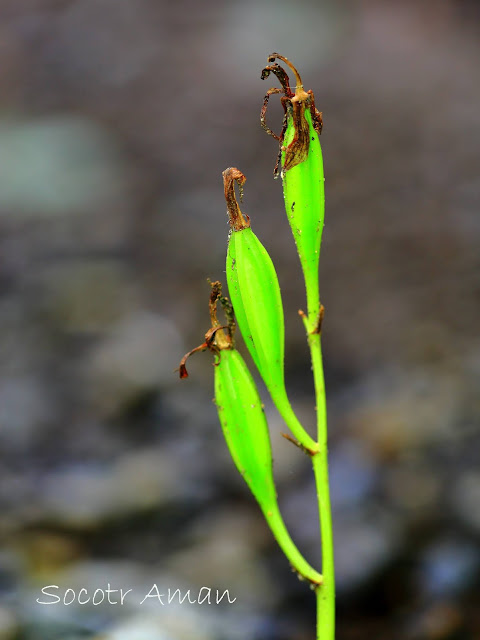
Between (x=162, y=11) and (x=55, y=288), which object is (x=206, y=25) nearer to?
(x=162, y=11)

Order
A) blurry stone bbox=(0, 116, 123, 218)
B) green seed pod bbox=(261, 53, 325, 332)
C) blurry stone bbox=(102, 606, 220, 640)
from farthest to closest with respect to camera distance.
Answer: blurry stone bbox=(0, 116, 123, 218) < blurry stone bbox=(102, 606, 220, 640) < green seed pod bbox=(261, 53, 325, 332)

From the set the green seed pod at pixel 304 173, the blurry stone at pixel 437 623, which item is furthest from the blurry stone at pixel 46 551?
the green seed pod at pixel 304 173

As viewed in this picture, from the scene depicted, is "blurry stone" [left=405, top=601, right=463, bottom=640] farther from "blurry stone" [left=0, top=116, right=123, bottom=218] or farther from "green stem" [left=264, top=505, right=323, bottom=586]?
"blurry stone" [left=0, top=116, right=123, bottom=218]

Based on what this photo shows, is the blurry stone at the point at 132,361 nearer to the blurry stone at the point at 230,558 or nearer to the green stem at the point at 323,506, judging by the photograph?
the blurry stone at the point at 230,558

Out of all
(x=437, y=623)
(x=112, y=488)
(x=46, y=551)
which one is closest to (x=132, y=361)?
(x=112, y=488)

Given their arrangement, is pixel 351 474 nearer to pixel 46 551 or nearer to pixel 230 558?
pixel 230 558

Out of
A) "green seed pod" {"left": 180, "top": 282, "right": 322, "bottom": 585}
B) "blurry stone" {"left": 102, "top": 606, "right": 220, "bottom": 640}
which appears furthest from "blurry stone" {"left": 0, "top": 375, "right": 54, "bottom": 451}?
"green seed pod" {"left": 180, "top": 282, "right": 322, "bottom": 585}
